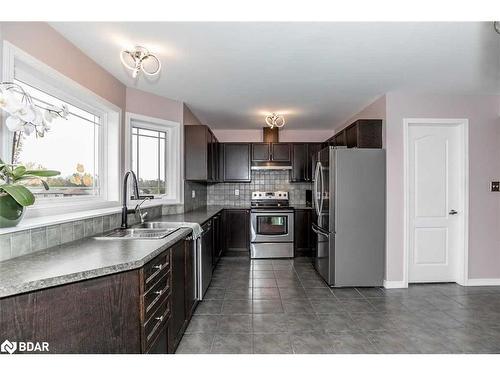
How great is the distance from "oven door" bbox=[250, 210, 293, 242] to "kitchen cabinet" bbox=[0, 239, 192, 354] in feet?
10.3

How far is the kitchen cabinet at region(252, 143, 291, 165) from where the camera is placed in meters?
5.27

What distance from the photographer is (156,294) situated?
1.59 m

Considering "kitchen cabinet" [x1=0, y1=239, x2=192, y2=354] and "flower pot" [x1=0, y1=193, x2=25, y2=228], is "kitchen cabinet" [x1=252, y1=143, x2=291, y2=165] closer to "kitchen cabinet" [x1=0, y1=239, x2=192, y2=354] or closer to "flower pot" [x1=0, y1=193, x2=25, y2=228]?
"kitchen cabinet" [x1=0, y1=239, x2=192, y2=354]

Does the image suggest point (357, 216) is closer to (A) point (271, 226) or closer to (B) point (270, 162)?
(A) point (271, 226)

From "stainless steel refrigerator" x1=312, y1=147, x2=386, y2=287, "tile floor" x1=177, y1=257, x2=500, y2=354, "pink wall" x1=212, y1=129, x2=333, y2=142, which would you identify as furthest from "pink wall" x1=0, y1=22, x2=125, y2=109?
"pink wall" x1=212, y1=129, x2=333, y2=142

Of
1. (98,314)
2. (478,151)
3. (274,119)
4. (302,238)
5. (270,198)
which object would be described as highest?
(274,119)

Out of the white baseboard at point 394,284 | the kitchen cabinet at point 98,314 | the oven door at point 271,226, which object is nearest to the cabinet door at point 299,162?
the oven door at point 271,226

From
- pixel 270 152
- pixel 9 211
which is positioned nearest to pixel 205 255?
pixel 9 211

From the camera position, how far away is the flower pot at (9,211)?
1388mm

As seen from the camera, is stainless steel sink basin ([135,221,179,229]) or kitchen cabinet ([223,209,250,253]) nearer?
stainless steel sink basin ([135,221,179,229])

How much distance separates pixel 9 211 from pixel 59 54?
1.30 meters

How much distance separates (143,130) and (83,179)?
1.16 metres

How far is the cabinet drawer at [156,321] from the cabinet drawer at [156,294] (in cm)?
4
